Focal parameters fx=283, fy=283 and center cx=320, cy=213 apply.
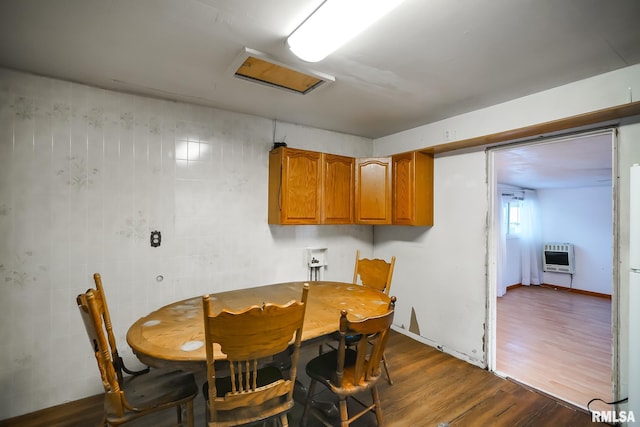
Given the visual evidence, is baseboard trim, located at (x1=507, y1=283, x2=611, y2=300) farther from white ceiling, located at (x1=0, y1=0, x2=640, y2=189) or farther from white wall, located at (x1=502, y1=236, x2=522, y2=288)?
white ceiling, located at (x1=0, y1=0, x2=640, y2=189)

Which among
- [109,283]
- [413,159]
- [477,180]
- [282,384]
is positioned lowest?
[282,384]

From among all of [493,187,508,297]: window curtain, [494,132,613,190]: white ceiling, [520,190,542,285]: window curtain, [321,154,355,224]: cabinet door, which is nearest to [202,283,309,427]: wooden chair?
[321,154,355,224]: cabinet door

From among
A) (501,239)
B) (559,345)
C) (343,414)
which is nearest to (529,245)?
(501,239)

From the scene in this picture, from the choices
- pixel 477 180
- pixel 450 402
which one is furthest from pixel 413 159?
pixel 450 402

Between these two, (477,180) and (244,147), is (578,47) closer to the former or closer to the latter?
(477,180)

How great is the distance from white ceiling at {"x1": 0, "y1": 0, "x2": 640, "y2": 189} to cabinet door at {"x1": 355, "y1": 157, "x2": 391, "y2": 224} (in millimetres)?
974

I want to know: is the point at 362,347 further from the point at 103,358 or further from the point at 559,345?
the point at 559,345

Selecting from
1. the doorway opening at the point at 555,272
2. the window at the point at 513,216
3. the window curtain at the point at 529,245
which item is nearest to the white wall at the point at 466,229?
the doorway opening at the point at 555,272

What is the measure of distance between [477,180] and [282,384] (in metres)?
2.62

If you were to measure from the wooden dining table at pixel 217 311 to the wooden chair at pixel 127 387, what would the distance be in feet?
0.48

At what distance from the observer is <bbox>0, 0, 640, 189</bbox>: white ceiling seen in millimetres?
1414

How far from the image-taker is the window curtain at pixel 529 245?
22.4ft

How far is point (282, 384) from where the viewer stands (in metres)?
1.42

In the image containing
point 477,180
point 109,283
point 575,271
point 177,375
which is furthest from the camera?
point 575,271
